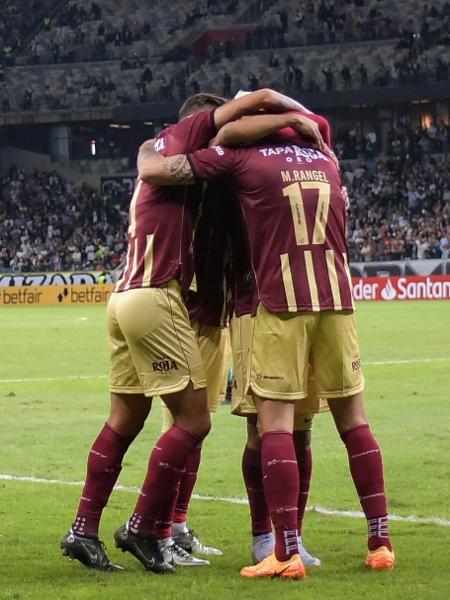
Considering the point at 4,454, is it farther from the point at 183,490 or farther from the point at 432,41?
the point at 432,41

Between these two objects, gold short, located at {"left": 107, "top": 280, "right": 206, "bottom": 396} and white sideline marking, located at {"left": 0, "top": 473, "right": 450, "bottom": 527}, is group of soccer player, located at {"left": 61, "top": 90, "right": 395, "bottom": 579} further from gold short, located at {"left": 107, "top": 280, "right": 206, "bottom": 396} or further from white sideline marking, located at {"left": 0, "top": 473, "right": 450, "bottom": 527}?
white sideline marking, located at {"left": 0, "top": 473, "right": 450, "bottom": 527}

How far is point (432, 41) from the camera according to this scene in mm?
57562

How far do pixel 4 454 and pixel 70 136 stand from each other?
5539cm

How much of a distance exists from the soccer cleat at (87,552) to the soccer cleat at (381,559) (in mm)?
1240

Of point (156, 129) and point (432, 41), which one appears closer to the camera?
point (432, 41)

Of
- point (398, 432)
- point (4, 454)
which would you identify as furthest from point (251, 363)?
point (398, 432)

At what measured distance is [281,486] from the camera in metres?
6.31

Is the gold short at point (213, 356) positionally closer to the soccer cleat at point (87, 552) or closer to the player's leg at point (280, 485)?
the player's leg at point (280, 485)

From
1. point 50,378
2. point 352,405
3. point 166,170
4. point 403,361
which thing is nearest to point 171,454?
point 352,405

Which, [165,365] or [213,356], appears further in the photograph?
[213,356]

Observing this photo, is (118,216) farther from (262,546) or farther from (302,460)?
(262,546)

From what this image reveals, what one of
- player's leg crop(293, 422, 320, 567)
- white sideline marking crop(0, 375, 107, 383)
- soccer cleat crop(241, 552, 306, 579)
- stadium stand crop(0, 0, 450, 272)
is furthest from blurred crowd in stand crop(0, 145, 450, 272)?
soccer cleat crop(241, 552, 306, 579)

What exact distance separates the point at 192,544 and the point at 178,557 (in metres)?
0.28

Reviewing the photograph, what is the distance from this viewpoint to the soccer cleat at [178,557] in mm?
6621
